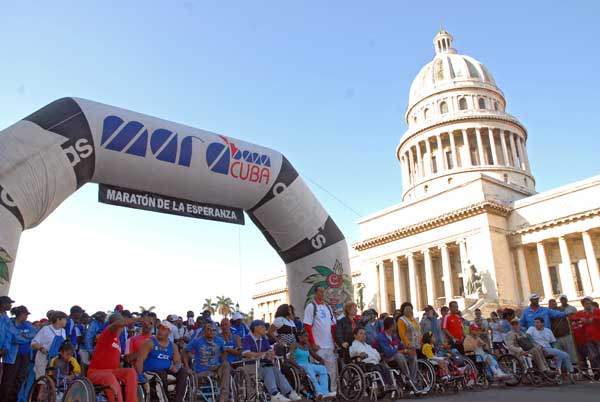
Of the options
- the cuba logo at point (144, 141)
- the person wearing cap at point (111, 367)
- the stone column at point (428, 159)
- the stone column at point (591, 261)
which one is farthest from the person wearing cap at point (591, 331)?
the stone column at point (428, 159)

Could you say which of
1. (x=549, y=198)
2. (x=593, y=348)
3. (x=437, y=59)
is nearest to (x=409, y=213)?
(x=549, y=198)

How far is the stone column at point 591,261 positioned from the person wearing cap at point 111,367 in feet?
122

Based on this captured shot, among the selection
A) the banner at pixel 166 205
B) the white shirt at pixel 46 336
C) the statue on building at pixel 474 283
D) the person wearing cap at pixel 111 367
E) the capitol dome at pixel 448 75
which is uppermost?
the capitol dome at pixel 448 75

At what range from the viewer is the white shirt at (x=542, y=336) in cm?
1150

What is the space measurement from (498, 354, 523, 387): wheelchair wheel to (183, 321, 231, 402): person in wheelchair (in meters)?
6.12

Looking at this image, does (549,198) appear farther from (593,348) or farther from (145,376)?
(145,376)

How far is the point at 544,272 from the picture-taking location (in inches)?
1521

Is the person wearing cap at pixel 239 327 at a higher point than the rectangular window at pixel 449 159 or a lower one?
lower

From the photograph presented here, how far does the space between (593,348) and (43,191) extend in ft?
41.1

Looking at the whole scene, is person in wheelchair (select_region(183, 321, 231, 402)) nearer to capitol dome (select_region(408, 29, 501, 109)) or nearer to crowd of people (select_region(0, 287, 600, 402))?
crowd of people (select_region(0, 287, 600, 402))

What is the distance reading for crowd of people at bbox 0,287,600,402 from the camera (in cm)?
757

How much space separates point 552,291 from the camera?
38188 millimetres

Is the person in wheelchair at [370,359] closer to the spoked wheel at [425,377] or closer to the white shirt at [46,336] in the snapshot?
the spoked wheel at [425,377]

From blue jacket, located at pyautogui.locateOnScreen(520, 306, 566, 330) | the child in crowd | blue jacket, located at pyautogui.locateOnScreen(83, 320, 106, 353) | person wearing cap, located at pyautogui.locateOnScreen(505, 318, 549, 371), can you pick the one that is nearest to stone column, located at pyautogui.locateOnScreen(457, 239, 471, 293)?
blue jacket, located at pyautogui.locateOnScreen(520, 306, 566, 330)
